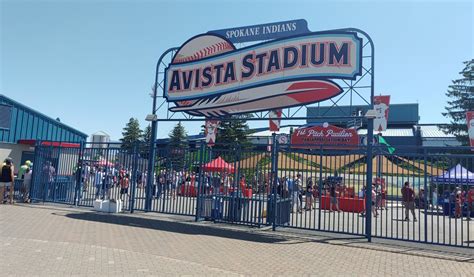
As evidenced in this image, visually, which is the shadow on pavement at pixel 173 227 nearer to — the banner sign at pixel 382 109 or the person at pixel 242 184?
the person at pixel 242 184

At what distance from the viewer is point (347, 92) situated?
11070mm

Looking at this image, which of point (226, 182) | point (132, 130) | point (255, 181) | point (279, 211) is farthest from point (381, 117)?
point (132, 130)

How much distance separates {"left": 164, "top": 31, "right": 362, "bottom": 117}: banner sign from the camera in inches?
432

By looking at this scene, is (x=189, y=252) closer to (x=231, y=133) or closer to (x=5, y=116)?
(x=5, y=116)

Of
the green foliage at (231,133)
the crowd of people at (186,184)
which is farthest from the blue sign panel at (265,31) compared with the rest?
the green foliage at (231,133)

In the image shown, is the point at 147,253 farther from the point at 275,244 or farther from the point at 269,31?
the point at 269,31

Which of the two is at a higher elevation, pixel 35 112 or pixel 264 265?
pixel 35 112

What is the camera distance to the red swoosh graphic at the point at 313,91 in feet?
36.6

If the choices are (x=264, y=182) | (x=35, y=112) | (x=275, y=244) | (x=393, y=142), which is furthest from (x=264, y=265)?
(x=393, y=142)

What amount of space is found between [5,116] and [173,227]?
1212 cm

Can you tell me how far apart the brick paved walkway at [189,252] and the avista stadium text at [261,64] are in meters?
5.00

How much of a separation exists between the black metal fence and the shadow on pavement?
1.07m

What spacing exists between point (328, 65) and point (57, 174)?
10.6m

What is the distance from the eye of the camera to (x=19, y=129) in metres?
18.0
